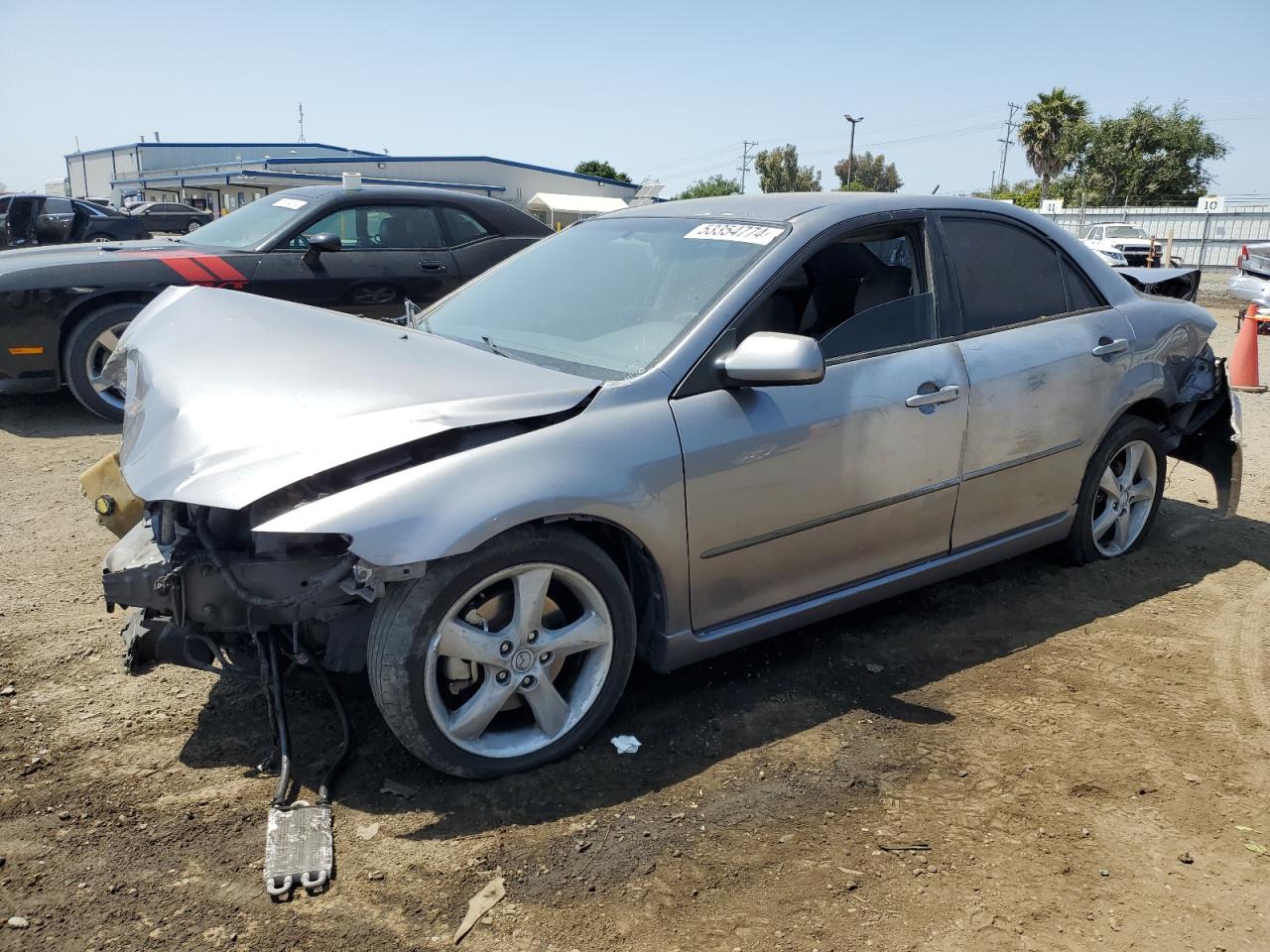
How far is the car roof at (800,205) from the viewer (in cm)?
349

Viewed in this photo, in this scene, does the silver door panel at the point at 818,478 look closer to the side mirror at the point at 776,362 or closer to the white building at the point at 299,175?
the side mirror at the point at 776,362

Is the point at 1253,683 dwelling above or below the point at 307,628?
below

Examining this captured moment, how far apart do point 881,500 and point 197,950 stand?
2424mm

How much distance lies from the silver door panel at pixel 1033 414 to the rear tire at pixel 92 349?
5.75 metres

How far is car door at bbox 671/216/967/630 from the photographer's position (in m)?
2.98

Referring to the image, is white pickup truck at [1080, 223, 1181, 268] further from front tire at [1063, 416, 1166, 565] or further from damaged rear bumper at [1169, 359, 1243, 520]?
front tire at [1063, 416, 1166, 565]

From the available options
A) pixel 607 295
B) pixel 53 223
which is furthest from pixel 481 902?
pixel 53 223

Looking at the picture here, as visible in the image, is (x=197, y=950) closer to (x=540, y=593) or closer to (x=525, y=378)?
(x=540, y=593)

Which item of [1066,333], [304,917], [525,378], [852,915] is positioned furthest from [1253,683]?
[304,917]

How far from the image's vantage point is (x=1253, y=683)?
350 centimetres

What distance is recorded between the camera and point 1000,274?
3914mm

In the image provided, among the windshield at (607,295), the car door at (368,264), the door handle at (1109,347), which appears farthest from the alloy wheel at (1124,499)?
the car door at (368,264)

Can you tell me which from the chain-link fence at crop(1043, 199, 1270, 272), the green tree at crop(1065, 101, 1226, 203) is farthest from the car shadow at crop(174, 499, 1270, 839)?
the green tree at crop(1065, 101, 1226, 203)

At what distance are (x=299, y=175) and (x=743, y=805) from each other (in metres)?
37.8
